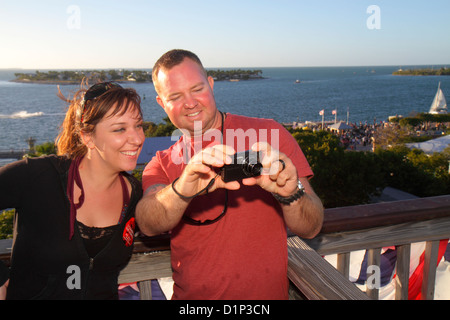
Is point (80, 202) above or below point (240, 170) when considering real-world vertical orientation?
below

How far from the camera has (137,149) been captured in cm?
207

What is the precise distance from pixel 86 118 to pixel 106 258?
0.79 m

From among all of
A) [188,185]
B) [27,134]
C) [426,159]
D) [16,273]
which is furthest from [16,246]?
[27,134]

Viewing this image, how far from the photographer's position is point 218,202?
6.73 ft

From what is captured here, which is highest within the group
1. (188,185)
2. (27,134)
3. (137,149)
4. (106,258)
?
(137,149)

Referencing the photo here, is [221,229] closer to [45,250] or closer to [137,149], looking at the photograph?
[137,149]

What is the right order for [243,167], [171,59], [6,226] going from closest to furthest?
1. [243,167]
2. [171,59]
3. [6,226]

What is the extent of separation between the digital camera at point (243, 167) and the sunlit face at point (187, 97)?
61cm

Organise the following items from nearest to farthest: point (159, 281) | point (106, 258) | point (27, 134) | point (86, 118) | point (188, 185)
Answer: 1. point (188, 185)
2. point (106, 258)
3. point (86, 118)
4. point (159, 281)
5. point (27, 134)

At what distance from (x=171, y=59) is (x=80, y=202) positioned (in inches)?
40.7

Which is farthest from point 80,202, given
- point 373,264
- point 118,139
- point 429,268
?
point 429,268

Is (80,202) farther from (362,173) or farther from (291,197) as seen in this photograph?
(362,173)

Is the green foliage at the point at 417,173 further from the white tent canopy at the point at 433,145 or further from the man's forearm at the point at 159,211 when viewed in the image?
the man's forearm at the point at 159,211

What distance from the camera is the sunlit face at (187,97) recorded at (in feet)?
7.14
